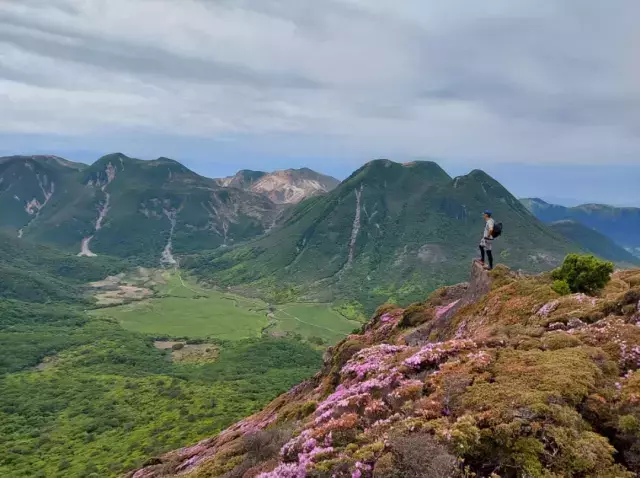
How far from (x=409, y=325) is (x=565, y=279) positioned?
63.7 feet

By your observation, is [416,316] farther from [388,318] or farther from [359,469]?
[359,469]

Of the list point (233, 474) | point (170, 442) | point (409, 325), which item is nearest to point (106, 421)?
point (170, 442)

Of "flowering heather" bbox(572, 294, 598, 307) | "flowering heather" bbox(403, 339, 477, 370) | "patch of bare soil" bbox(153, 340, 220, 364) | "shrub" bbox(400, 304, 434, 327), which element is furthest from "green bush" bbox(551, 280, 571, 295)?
"patch of bare soil" bbox(153, 340, 220, 364)

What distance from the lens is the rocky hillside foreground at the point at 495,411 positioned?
43.8ft

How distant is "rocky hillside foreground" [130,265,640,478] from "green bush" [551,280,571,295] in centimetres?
141

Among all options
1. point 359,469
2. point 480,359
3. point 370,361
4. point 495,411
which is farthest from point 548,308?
point 359,469

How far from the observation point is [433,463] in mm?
13148

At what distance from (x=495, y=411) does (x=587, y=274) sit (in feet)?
62.4

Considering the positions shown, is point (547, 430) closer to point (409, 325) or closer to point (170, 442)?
point (409, 325)

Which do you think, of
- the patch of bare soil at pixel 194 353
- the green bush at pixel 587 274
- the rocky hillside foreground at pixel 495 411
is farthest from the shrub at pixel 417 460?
the patch of bare soil at pixel 194 353

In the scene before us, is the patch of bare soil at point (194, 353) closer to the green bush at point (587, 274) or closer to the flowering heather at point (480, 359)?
the green bush at point (587, 274)

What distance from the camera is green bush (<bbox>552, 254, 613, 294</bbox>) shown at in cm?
2934

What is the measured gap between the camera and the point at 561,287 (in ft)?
95.2

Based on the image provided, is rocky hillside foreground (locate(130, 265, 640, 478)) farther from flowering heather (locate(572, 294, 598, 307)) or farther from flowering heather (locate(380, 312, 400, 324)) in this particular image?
flowering heather (locate(380, 312, 400, 324))
